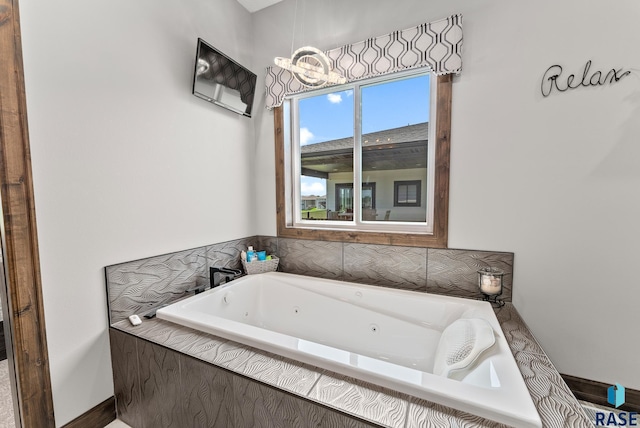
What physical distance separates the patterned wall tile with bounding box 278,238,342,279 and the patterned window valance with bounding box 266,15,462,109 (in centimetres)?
145

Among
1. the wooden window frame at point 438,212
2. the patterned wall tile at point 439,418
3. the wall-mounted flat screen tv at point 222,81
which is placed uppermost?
the wall-mounted flat screen tv at point 222,81

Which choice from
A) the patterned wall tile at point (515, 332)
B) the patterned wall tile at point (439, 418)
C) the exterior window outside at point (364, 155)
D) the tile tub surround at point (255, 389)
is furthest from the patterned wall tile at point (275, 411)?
the exterior window outside at point (364, 155)

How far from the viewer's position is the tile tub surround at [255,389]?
89 cm

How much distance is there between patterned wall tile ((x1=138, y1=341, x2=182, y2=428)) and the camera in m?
1.28

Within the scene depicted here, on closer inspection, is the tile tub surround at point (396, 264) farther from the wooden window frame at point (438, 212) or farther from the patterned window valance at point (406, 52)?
the patterned window valance at point (406, 52)

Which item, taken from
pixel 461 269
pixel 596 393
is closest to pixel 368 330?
pixel 461 269

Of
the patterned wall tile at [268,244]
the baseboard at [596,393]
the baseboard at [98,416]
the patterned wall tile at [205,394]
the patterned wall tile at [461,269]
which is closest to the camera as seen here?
the patterned wall tile at [205,394]

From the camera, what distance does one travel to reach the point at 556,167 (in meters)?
1.61

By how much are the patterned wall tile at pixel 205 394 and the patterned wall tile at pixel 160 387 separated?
49 millimetres

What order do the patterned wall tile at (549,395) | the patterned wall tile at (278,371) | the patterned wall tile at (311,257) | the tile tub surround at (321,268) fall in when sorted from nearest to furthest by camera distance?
the patterned wall tile at (549,395), the patterned wall tile at (278,371), the tile tub surround at (321,268), the patterned wall tile at (311,257)

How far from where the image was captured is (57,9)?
131cm

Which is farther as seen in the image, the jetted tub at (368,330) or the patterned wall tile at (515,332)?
the patterned wall tile at (515,332)

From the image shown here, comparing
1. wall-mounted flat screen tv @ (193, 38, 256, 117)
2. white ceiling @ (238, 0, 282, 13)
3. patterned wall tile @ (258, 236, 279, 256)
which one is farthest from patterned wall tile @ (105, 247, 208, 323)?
white ceiling @ (238, 0, 282, 13)

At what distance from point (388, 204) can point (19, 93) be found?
2309 mm
